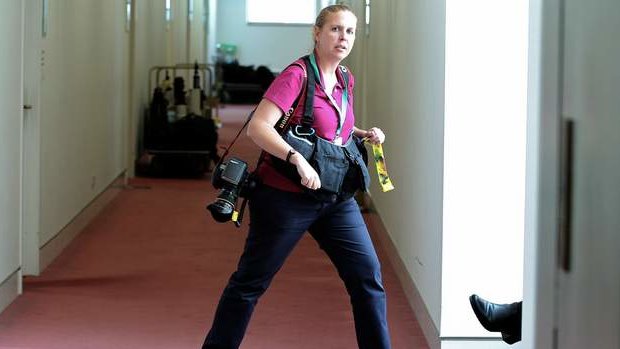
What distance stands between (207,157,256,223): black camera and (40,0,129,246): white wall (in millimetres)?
2942

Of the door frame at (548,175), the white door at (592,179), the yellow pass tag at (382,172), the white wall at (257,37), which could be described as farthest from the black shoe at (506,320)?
the white wall at (257,37)

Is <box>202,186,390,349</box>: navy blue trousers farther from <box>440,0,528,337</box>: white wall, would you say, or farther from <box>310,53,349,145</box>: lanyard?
<box>440,0,528,337</box>: white wall

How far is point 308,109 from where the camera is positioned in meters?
4.27

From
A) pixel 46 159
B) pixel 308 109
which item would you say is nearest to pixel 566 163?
pixel 308 109

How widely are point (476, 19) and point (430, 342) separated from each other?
4.82ft

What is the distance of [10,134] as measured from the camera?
6047mm

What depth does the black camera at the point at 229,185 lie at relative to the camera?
426 centimetres

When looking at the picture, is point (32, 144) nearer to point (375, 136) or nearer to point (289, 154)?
point (375, 136)

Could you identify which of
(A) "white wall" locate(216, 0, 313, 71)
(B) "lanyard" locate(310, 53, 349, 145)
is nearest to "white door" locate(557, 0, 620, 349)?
(B) "lanyard" locate(310, 53, 349, 145)

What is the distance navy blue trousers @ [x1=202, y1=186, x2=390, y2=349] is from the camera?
4.33m

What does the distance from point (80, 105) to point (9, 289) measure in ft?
8.94

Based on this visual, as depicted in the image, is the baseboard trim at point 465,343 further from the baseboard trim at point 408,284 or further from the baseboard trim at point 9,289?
the baseboard trim at point 9,289

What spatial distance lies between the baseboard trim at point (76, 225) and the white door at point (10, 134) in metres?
0.90

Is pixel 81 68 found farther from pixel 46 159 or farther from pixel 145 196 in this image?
pixel 145 196
